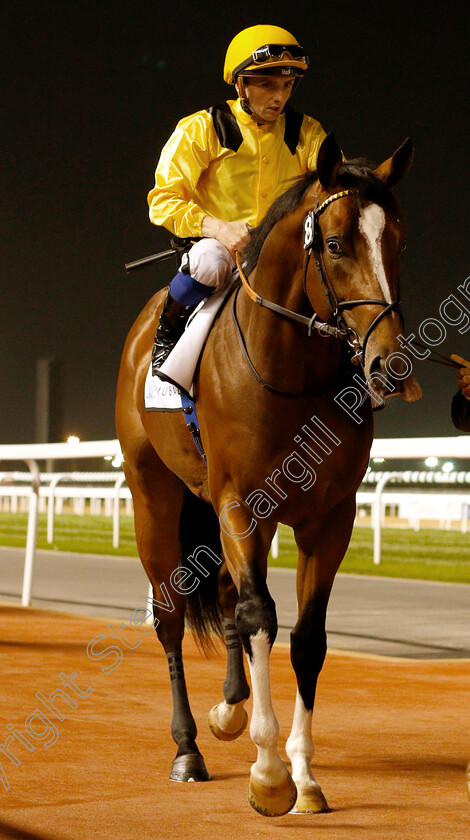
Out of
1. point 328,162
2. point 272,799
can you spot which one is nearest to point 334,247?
point 328,162

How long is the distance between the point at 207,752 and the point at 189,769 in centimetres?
43

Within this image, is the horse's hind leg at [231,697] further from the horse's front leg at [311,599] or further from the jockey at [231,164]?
the jockey at [231,164]

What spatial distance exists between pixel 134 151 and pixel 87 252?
2.71m

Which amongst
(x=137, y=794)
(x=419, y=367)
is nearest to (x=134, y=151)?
(x=419, y=367)

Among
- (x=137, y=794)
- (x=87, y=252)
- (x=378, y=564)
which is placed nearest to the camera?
(x=137, y=794)

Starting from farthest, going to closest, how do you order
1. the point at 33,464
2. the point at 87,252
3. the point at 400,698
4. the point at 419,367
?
the point at 87,252, the point at 419,367, the point at 33,464, the point at 400,698

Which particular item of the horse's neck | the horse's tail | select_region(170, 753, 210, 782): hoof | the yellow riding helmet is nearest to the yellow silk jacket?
the yellow riding helmet

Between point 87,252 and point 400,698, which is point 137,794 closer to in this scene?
point 400,698

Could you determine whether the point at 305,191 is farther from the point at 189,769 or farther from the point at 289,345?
the point at 189,769

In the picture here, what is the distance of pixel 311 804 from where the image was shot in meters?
2.71

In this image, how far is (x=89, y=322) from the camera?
886 inches

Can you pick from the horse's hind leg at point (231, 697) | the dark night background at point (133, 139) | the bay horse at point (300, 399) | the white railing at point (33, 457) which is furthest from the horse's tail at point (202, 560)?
the dark night background at point (133, 139)

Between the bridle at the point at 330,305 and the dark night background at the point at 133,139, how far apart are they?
440 inches

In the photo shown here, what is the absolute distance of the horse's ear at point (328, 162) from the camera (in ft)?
8.31
